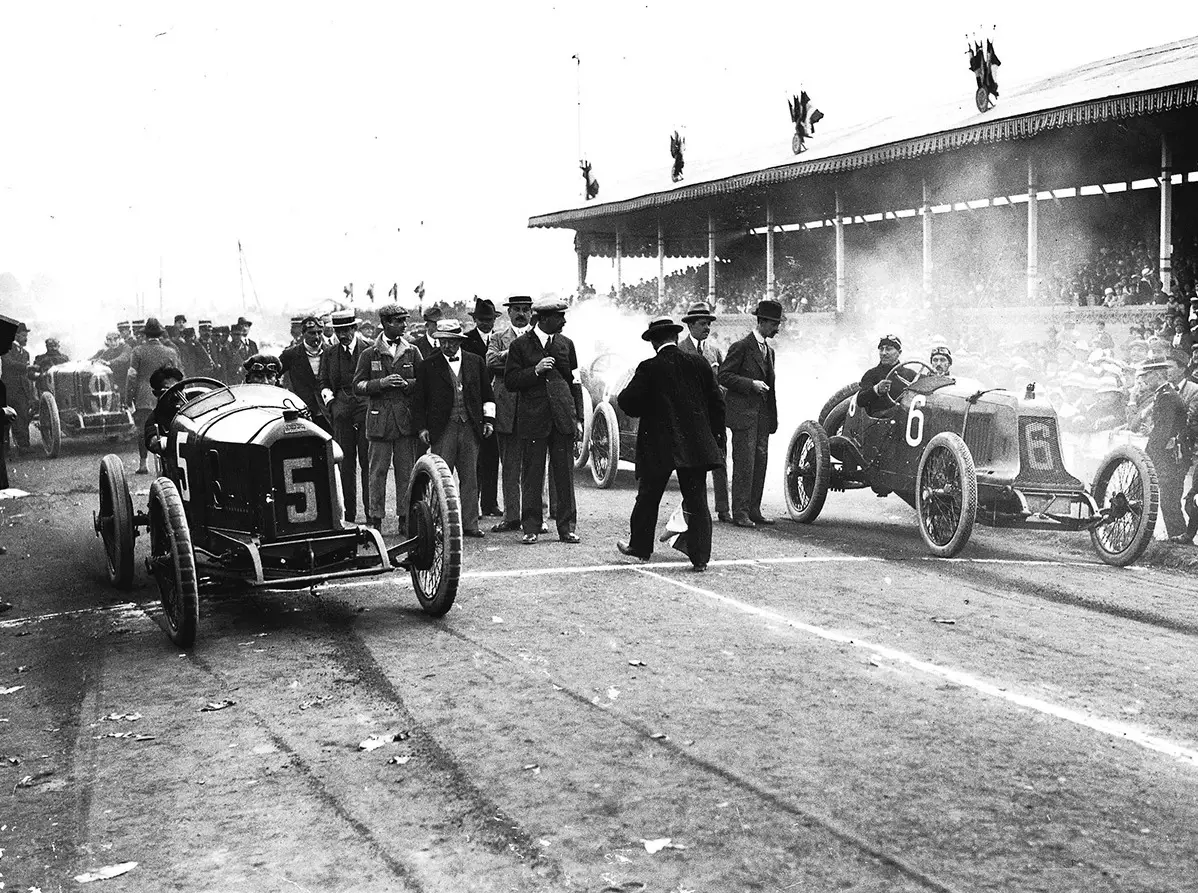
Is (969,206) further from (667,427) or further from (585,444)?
(667,427)

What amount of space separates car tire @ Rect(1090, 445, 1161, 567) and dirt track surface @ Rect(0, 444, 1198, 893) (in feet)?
2.77

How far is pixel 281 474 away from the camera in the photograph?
7477mm

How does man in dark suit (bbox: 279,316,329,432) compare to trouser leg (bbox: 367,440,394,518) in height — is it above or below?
above

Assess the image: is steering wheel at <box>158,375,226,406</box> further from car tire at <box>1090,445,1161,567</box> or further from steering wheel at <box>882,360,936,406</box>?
car tire at <box>1090,445,1161,567</box>

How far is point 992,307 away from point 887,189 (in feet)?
28.9

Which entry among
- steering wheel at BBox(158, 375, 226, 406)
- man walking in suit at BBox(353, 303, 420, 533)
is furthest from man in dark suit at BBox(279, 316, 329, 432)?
steering wheel at BBox(158, 375, 226, 406)

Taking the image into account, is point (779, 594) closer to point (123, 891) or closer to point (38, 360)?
point (123, 891)

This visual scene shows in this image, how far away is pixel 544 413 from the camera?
1052 cm

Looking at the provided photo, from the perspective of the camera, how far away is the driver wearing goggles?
11.3m

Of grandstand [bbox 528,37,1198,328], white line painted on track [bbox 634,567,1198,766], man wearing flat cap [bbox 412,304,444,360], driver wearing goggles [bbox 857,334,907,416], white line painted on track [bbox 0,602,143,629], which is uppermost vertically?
grandstand [bbox 528,37,1198,328]

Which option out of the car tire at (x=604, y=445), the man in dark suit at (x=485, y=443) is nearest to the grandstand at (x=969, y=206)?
the car tire at (x=604, y=445)

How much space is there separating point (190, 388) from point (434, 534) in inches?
111

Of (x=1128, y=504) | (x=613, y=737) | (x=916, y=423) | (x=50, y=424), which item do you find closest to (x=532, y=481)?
(x=916, y=423)

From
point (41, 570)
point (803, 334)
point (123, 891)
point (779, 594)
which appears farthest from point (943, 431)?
point (803, 334)
